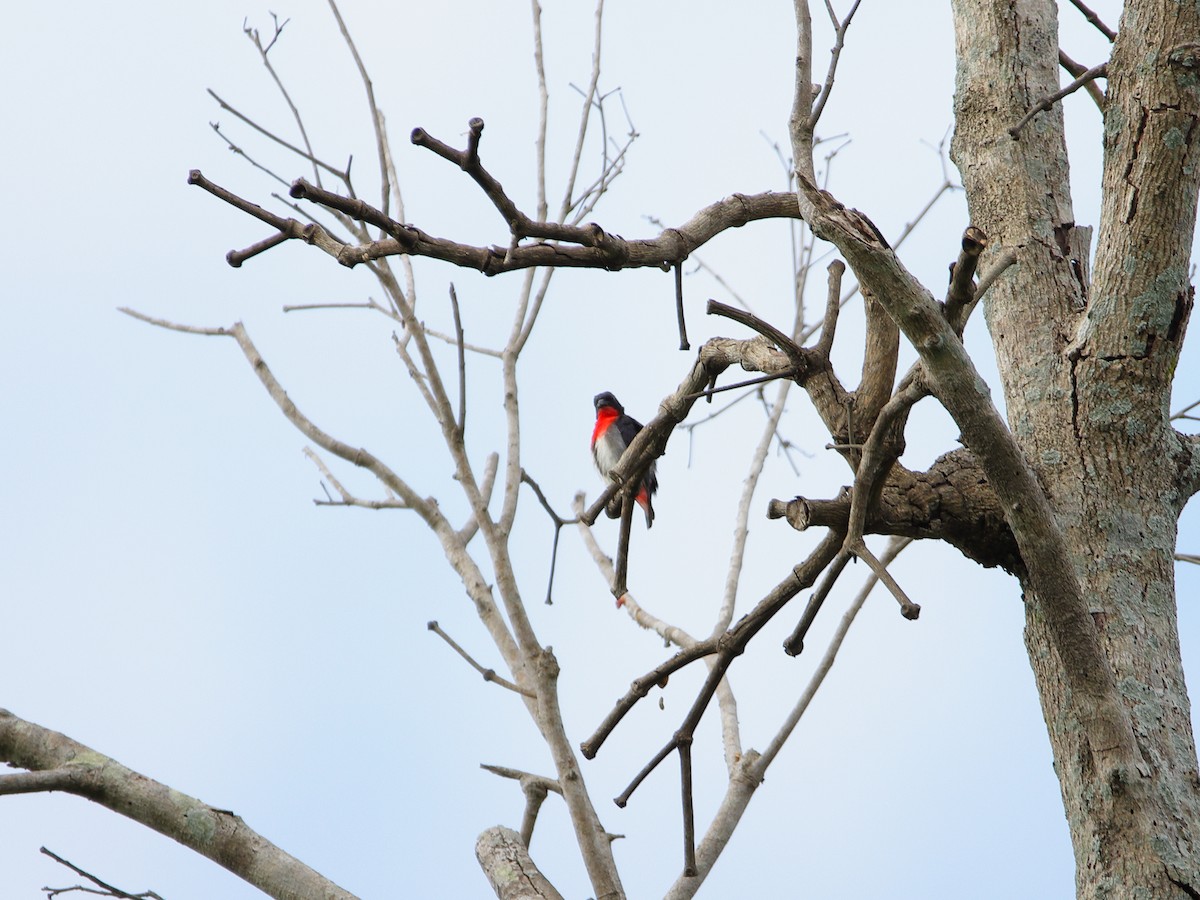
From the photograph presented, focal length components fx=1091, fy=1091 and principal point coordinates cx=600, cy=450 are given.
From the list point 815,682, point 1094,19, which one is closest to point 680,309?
point 1094,19

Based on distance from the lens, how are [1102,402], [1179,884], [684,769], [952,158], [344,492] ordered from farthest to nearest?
[344,492] < [952,158] < [1102,402] < [684,769] < [1179,884]

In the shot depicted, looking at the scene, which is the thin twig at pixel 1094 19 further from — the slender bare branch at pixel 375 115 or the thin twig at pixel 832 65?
the slender bare branch at pixel 375 115

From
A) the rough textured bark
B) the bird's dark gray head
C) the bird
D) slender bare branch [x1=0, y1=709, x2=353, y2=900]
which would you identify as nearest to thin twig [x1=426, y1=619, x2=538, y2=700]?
the rough textured bark

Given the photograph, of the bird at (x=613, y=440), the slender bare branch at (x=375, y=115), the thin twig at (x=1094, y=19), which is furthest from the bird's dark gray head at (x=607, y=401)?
the thin twig at (x=1094, y=19)

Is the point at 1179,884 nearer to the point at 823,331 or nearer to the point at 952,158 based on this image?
the point at 823,331

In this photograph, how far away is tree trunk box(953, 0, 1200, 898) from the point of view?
1730mm

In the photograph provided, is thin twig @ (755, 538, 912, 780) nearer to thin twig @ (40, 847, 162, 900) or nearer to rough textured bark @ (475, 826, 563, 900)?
rough textured bark @ (475, 826, 563, 900)

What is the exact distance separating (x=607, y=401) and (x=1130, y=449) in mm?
6218

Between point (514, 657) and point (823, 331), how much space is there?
155 cm

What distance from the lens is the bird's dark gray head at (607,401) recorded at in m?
8.09

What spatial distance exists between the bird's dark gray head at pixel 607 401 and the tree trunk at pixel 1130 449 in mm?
5969

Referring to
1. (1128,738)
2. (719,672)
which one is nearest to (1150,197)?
(1128,738)

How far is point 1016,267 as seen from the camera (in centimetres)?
224

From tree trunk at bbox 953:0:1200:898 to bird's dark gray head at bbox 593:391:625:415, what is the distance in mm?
5969
